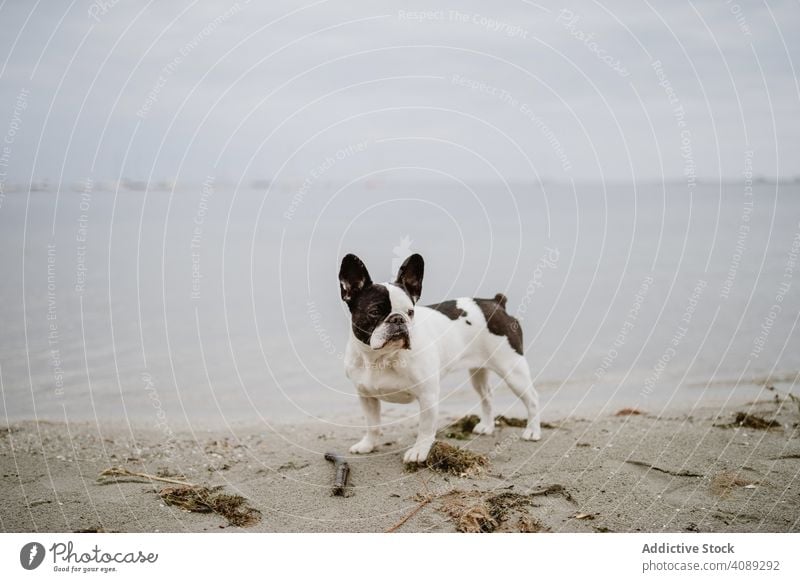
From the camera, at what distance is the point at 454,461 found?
5.40 meters

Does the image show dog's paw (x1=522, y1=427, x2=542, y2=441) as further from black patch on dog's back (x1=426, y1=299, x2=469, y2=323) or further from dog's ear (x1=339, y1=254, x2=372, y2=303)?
dog's ear (x1=339, y1=254, x2=372, y2=303)

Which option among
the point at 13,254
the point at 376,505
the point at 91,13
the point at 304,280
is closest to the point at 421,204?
the point at 304,280

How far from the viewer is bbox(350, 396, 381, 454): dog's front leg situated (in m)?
5.90

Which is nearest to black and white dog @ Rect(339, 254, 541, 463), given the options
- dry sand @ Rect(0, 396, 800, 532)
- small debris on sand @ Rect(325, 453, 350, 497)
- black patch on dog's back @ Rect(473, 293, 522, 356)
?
black patch on dog's back @ Rect(473, 293, 522, 356)

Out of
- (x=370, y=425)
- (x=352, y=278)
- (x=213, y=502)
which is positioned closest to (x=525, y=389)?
(x=370, y=425)

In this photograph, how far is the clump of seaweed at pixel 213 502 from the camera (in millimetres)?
4789

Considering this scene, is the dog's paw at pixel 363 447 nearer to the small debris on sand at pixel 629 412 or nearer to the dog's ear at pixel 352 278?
the dog's ear at pixel 352 278

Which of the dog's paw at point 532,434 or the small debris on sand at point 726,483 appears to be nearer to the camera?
the small debris on sand at point 726,483

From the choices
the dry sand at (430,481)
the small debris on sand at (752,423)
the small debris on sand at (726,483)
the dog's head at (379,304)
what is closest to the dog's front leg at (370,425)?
the dry sand at (430,481)

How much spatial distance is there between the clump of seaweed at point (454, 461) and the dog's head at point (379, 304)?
37.9 inches

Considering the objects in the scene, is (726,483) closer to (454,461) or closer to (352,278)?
(454,461)

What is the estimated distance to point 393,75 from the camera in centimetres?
741

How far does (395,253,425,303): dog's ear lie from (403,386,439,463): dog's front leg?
33.0 inches

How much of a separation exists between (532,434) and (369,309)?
2133 mm
